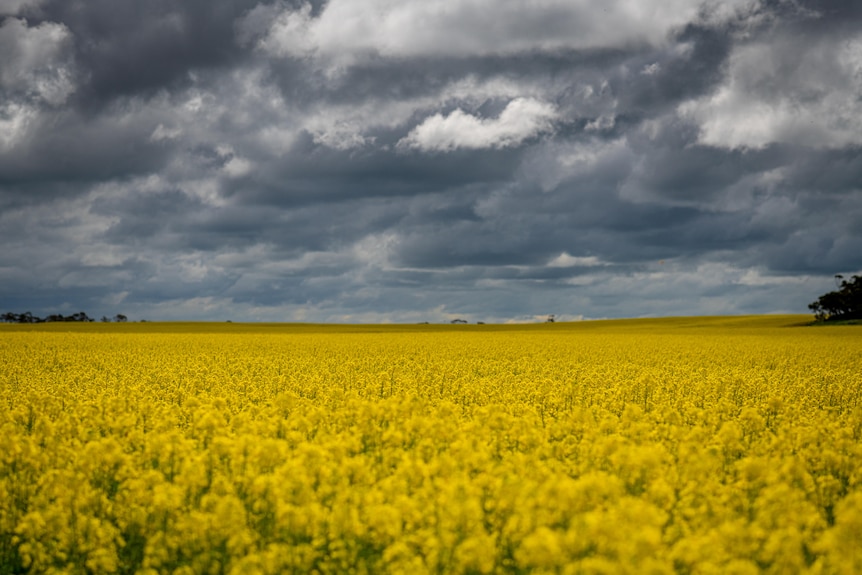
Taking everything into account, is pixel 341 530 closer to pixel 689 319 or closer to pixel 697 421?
pixel 697 421

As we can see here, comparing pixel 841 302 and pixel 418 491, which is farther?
pixel 841 302

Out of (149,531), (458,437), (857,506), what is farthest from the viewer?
(458,437)

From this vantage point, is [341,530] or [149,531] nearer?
[341,530]

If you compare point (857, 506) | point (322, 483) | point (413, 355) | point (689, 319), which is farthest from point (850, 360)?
point (689, 319)

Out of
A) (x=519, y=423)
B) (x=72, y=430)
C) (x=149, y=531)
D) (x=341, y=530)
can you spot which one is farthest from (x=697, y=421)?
(x=72, y=430)

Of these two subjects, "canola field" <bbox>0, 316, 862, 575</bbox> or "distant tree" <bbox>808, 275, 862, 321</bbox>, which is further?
"distant tree" <bbox>808, 275, 862, 321</bbox>

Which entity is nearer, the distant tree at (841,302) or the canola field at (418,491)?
the canola field at (418,491)

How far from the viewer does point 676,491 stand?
933 cm

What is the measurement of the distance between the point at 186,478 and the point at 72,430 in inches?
173

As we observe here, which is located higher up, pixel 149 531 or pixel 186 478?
pixel 186 478

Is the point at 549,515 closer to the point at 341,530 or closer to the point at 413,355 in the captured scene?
the point at 341,530

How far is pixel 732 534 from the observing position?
6.70 metres

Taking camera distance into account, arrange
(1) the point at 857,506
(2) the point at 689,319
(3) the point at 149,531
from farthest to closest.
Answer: (2) the point at 689,319, (3) the point at 149,531, (1) the point at 857,506

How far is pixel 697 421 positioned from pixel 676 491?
557cm
